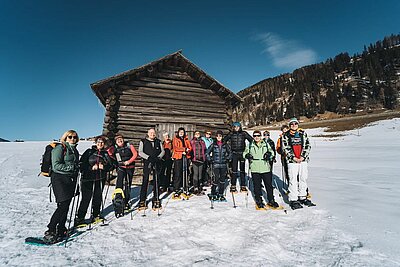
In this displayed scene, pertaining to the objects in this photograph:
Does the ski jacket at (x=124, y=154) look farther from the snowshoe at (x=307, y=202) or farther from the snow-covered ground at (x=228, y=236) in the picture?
the snowshoe at (x=307, y=202)

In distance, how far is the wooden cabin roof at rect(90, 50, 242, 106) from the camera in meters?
8.83

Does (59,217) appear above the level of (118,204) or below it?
above

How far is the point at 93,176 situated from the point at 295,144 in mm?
5192

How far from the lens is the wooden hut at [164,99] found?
910 centimetres

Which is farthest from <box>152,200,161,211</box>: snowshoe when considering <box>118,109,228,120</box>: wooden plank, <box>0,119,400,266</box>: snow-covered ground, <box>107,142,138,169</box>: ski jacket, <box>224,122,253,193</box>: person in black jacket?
<box>118,109,228,120</box>: wooden plank

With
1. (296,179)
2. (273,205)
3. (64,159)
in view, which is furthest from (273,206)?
(64,159)

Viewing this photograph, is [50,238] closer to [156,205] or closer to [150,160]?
[156,205]

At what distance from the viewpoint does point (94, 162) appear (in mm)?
4938

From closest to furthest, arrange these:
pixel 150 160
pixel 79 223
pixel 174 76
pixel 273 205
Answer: pixel 79 223, pixel 273 205, pixel 150 160, pixel 174 76

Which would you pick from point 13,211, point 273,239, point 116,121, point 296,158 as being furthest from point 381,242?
point 116,121

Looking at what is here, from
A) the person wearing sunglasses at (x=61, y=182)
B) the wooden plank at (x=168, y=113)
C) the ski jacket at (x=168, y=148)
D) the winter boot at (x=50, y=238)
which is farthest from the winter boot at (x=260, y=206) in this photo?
the wooden plank at (x=168, y=113)

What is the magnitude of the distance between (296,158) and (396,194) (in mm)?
3319

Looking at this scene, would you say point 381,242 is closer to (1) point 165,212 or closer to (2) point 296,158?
(2) point 296,158

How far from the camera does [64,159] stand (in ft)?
13.2
